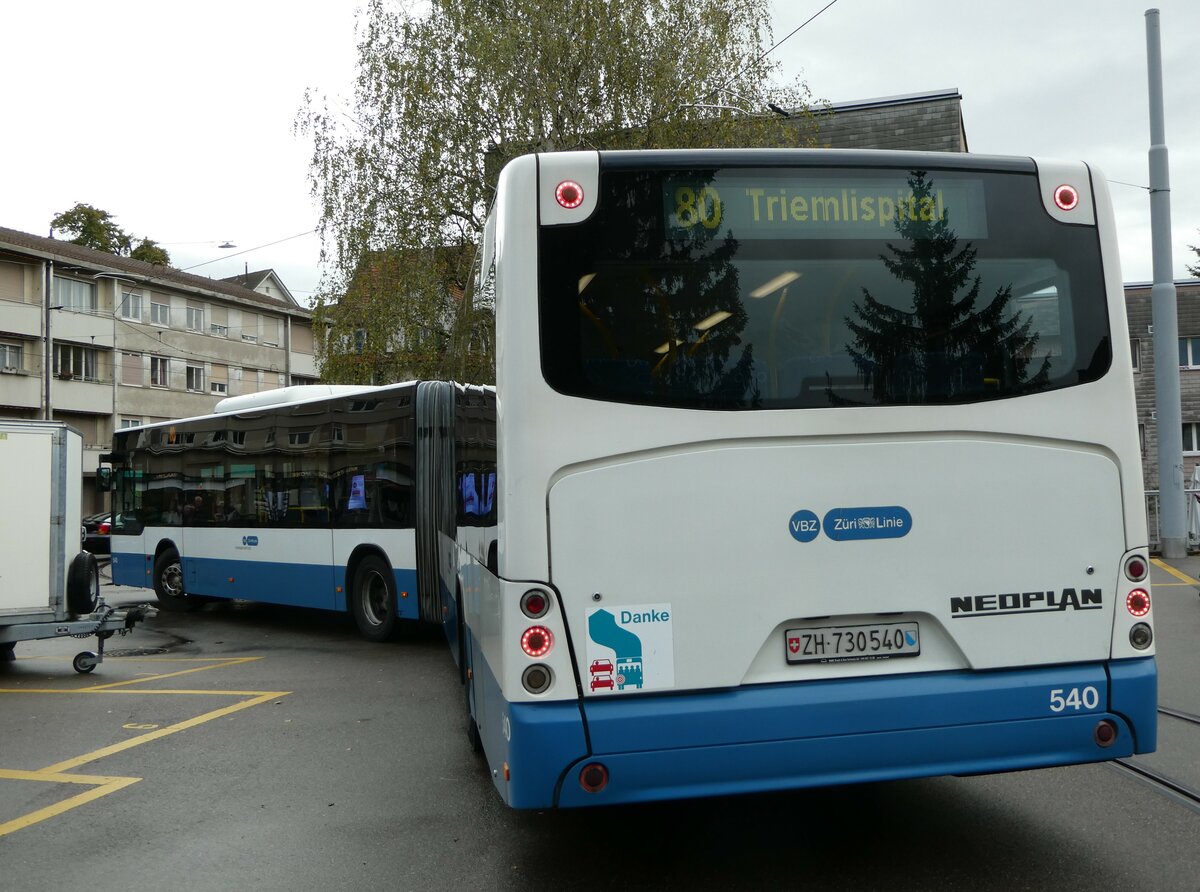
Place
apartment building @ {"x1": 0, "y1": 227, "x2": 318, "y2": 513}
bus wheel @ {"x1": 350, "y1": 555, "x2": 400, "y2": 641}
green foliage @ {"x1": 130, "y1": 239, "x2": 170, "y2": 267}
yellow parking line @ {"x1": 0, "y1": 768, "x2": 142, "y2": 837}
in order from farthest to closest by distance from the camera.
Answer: green foliage @ {"x1": 130, "y1": 239, "x2": 170, "y2": 267}
apartment building @ {"x1": 0, "y1": 227, "x2": 318, "y2": 513}
bus wheel @ {"x1": 350, "y1": 555, "x2": 400, "y2": 641}
yellow parking line @ {"x1": 0, "y1": 768, "x2": 142, "y2": 837}

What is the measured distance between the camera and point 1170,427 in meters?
Answer: 18.0

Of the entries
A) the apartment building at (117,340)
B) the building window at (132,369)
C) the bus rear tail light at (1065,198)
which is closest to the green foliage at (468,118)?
the bus rear tail light at (1065,198)

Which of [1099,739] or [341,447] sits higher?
[341,447]

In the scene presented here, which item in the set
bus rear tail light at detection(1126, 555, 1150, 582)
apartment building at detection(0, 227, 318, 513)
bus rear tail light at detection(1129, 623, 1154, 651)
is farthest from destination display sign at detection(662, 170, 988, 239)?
apartment building at detection(0, 227, 318, 513)

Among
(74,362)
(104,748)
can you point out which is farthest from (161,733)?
(74,362)

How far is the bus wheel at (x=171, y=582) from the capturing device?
695 inches

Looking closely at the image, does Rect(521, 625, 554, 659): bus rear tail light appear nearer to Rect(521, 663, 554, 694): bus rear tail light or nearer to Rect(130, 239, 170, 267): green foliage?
Rect(521, 663, 554, 694): bus rear tail light

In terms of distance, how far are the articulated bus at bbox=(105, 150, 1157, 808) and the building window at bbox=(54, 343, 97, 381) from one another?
53.4 metres

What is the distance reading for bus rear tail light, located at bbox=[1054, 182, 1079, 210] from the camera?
4777mm

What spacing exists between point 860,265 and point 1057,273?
84 cm

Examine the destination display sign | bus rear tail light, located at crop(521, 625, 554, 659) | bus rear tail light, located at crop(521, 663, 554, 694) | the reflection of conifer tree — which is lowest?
bus rear tail light, located at crop(521, 663, 554, 694)

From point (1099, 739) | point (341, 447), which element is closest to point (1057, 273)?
point (1099, 739)

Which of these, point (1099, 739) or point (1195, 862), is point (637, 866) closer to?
point (1099, 739)

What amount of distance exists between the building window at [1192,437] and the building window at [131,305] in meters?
48.1
